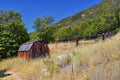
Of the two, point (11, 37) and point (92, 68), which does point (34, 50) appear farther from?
point (92, 68)

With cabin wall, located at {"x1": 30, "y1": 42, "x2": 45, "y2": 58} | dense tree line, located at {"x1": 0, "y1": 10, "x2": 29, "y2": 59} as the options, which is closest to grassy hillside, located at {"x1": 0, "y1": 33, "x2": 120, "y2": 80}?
cabin wall, located at {"x1": 30, "y1": 42, "x2": 45, "y2": 58}

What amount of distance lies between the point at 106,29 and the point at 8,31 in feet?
55.5

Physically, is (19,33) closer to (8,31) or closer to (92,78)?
(8,31)

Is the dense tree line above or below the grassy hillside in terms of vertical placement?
above

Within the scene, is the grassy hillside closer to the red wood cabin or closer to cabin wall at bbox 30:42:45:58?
the red wood cabin

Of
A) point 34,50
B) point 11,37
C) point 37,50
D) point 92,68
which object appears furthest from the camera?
point 11,37

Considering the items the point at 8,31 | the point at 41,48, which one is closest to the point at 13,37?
the point at 8,31

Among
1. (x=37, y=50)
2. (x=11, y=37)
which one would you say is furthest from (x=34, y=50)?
(x=11, y=37)

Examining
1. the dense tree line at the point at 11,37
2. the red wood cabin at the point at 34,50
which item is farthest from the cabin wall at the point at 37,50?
the dense tree line at the point at 11,37

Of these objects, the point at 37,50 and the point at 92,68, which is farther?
the point at 37,50

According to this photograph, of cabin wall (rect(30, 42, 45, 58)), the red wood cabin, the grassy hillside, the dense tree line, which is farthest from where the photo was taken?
the dense tree line

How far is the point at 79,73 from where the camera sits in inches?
493

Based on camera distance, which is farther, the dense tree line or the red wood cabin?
the dense tree line

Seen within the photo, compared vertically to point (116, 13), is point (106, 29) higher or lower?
lower
